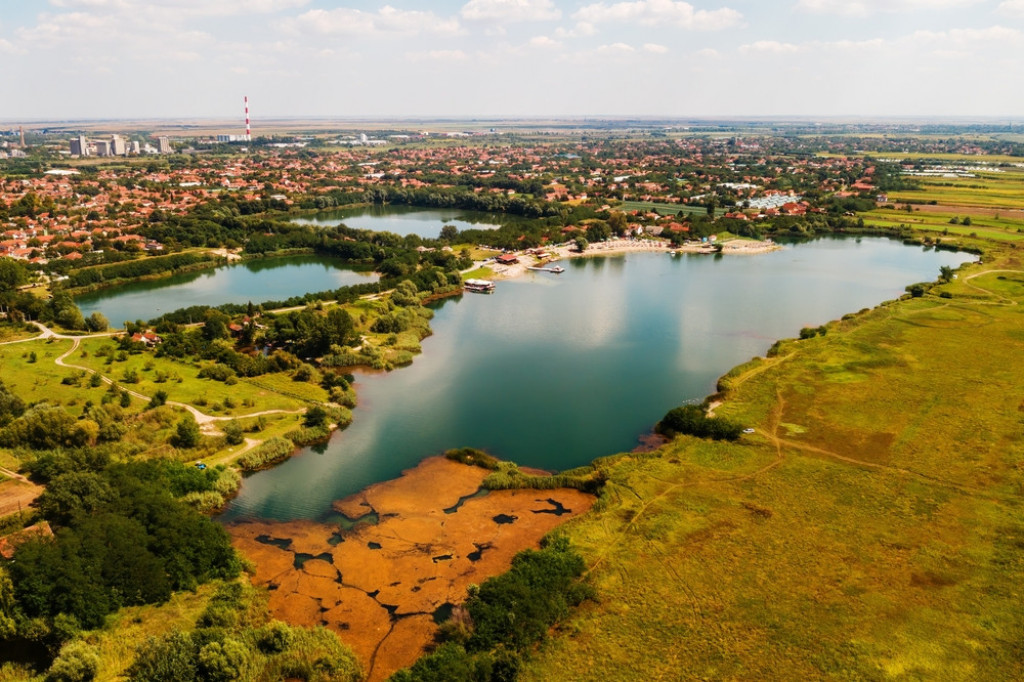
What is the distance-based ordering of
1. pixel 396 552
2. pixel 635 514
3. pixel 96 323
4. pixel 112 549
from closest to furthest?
pixel 112 549
pixel 396 552
pixel 635 514
pixel 96 323

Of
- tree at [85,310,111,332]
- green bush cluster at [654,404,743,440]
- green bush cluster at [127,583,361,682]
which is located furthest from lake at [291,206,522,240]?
green bush cluster at [127,583,361,682]

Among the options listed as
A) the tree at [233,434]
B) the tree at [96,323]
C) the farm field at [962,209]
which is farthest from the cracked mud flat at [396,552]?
the farm field at [962,209]

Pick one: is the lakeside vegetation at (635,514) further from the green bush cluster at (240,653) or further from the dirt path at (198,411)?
the dirt path at (198,411)

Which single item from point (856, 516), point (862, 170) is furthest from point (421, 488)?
point (862, 170)

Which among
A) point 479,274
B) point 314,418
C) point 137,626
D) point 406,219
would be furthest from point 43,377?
→ point 406,219

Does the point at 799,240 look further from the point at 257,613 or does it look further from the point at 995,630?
the point at 257,613

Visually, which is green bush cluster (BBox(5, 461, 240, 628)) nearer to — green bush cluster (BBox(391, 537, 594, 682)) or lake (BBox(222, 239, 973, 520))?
lake (BBox(222, 239, 973, 520))

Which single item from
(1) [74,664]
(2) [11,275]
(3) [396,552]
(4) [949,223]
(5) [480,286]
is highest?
(4) [949,223]

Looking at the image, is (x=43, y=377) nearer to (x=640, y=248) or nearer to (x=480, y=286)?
(x=480, y=286)
